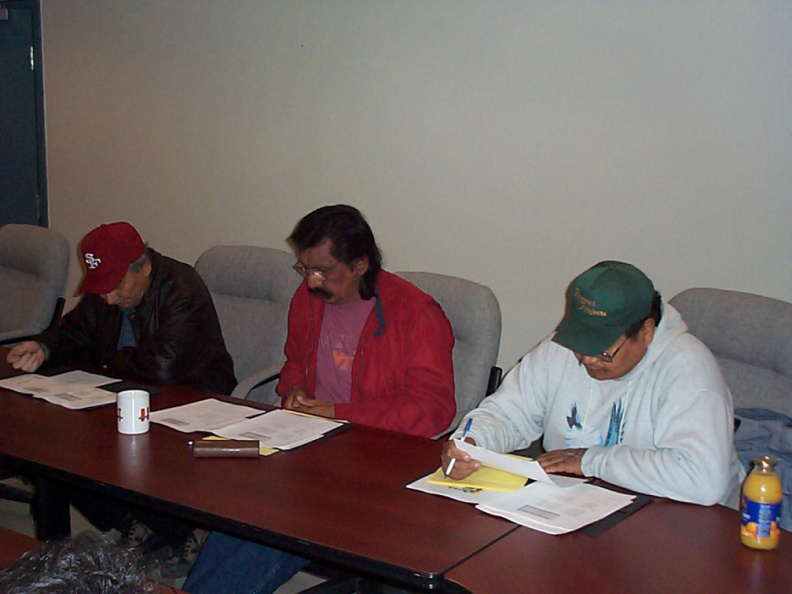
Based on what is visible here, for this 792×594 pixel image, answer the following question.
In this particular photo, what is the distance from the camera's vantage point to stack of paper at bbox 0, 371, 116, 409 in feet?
8.19

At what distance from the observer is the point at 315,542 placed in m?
1.61

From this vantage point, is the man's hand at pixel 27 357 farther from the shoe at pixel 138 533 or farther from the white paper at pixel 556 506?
the white paper at pixel 556 506

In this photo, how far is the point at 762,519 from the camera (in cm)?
158

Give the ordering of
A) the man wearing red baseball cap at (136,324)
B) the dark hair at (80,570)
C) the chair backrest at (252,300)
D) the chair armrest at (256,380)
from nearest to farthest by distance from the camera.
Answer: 1. the dark hair at (80,570)
2. the man wearing red baseball cap at (136,324)
3. the chair armrest at (256,380)
4. the chair backrest at (252,300)

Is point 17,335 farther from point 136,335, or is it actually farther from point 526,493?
point 526,493

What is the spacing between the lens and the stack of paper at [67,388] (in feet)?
8.19

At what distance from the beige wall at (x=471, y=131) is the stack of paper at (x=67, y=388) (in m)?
1.55

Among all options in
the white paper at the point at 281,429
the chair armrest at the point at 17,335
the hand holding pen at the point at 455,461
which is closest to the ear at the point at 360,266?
the white paper at the point at 281,429

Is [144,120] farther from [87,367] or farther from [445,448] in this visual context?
[445,448]

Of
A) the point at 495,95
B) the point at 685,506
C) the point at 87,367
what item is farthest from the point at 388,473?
the point at 495,95

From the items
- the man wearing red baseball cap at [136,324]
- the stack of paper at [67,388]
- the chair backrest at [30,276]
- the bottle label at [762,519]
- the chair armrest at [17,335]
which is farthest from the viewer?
the chair backrest at [30,276]

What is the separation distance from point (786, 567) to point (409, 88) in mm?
2648

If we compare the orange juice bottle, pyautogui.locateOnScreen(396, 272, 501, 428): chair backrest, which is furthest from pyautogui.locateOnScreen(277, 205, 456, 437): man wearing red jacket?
the orange juice bottle

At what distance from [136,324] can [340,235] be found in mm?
814
